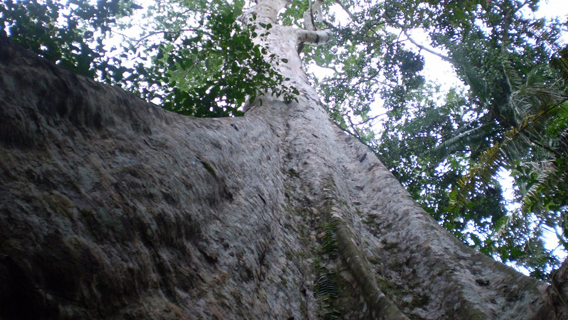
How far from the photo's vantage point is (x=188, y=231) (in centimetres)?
181

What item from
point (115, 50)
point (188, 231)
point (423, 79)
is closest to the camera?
point (188, 231)

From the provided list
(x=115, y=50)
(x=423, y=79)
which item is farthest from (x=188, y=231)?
(x=423, y=79)

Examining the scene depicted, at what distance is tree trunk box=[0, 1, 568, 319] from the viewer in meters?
1.22

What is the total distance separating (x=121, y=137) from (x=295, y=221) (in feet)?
4.60

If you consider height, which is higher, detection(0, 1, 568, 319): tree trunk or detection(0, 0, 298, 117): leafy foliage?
detection(0, 0, 298, 117): leafy foliage

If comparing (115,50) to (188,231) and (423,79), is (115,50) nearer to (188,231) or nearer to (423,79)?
(188,231)

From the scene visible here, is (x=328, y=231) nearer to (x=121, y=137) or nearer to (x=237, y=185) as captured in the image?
(x=237, y=185)

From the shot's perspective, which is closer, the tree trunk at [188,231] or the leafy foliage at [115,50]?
the tree trunk at [188,231]

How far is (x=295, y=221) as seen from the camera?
288 centimetres

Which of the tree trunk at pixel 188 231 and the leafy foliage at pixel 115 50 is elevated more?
the leafy foliage at pixel 115 50

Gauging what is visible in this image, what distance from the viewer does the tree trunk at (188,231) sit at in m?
1.22

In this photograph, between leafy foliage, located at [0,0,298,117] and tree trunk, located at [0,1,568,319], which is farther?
leafy foliage, located at [0,0,298,117]

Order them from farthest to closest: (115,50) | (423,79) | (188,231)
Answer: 1. (423,79)
2. (115,50)
3. (188,231)

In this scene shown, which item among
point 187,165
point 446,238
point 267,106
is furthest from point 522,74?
point 187,165
